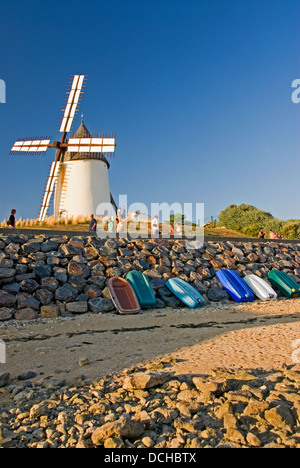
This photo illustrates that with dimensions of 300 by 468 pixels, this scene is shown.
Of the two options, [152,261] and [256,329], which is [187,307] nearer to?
[152,261]

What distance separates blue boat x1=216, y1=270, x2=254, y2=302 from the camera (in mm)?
12797

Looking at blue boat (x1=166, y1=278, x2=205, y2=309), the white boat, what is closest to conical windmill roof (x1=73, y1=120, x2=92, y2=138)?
the white boat

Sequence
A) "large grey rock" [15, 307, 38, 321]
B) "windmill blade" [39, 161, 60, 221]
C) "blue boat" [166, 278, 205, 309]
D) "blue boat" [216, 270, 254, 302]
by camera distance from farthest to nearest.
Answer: "windmill blade" [39, 161, 60, 221], "blue boat" [216, 270, 254, 302], "blue boat" [166, 278, 205, 309], "large grey rock" [15, 307, 38, 321]

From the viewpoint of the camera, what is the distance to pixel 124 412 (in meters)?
3.69

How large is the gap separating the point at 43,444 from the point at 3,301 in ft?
22.6

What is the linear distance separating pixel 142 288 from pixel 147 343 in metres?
4.45

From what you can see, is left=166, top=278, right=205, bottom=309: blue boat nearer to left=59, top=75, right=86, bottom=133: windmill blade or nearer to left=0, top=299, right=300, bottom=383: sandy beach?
left=0, top=299, right=300, bottom=383: sandy beach

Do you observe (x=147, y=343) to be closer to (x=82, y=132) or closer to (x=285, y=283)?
(x=285, y=283)

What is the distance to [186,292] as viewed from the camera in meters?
11.7

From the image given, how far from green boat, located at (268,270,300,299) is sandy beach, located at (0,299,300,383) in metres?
3.96

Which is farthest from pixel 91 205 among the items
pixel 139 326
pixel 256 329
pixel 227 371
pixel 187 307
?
pixel 227 371

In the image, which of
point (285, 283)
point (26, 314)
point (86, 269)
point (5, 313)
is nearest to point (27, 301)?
point (26, 314)

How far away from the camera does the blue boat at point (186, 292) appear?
37.5 feet

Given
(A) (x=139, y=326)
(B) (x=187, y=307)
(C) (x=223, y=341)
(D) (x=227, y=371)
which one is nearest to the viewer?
(D) (x=227, y=371)
